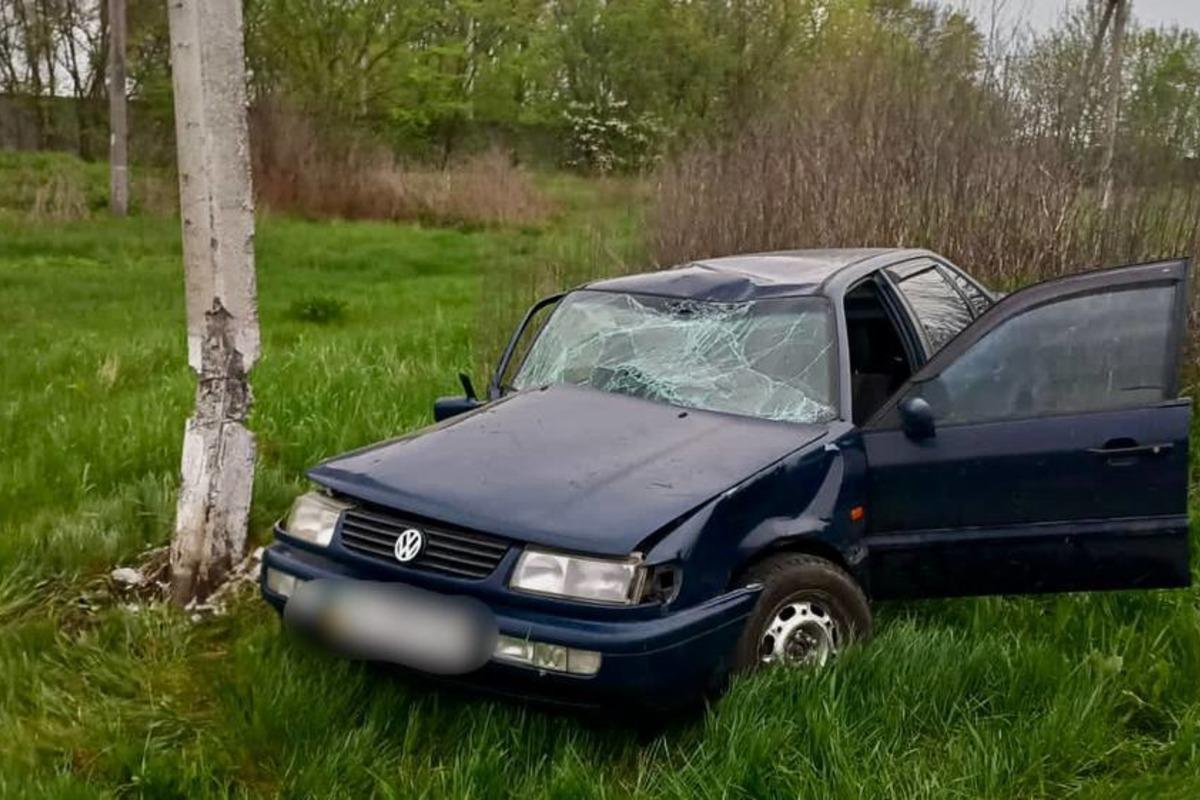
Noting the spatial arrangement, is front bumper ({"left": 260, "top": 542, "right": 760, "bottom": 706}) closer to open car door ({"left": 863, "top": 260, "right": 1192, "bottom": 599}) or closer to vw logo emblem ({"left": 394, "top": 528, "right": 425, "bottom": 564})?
vw logo emblem ({"left": 394, "top": 528, "right": 425, "bottom": 564})

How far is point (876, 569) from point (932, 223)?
479 centimetres

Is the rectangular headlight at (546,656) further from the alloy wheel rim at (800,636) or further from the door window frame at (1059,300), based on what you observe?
the door window frame at (1059,300)

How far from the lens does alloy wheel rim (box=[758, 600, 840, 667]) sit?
10.4 ft

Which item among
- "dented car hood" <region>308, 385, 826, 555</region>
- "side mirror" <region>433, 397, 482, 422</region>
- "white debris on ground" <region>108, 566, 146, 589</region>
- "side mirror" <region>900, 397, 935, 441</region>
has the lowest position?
"white debris on ground" <region>108, 566, 146, 589</region>

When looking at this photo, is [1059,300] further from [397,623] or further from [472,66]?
[472,66]

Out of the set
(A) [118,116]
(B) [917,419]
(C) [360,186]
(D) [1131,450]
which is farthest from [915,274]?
(C) [360,186]

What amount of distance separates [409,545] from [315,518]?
1.61 feet

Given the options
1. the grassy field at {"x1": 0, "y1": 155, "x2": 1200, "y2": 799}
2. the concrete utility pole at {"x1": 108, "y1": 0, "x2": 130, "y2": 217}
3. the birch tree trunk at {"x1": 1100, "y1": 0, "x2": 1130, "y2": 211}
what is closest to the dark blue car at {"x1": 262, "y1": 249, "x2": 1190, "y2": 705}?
the grassy field at {"x1": 0, "y1": 155, "x2": 1200, "y2": 799}

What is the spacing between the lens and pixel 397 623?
300 cm

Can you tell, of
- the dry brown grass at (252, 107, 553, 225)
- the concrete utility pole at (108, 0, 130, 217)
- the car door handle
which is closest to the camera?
the car door handle

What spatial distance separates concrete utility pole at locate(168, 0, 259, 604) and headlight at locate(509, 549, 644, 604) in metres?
1.75

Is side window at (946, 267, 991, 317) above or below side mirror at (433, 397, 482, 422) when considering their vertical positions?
above

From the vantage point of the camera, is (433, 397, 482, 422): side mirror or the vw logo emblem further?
(433, 397, 482, 422): side mirror

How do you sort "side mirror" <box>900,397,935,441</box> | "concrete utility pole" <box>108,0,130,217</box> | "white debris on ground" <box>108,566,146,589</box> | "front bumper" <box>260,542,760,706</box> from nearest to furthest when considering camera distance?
"front bumper" <box>260,542,760,706</box> → "side mirror" <box>900,397,935,441</box> → "white debris on ground" <box>108,566,146,589</box> → "concrete utility pole" <box>108,0,130,217</box>
